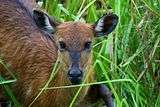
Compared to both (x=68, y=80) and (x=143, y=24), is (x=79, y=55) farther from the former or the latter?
(x=143, y=24)

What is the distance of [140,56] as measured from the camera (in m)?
5.73

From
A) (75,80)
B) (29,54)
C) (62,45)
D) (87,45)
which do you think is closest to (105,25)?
(87,45)

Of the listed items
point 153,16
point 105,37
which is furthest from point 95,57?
point 153,16

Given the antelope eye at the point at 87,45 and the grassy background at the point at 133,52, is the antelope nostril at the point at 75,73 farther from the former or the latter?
the grassy background at the point at 133,52

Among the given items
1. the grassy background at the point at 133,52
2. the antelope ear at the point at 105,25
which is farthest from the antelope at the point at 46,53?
the grassy background at the point at 133,52

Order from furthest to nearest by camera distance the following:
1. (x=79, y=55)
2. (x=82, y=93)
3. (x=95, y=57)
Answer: (x=95, y=57) → (x=82, y=93) → (x=79, y=55)

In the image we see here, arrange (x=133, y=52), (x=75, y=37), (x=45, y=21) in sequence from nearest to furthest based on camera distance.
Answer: (x=75, y=37) → (x=45, y=21) → (x=133, y=52)

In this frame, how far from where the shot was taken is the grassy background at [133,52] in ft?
→ 18.2

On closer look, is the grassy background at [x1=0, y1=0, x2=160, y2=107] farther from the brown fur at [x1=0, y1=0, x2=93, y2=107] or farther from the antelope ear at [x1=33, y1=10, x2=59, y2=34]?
the antelope ear at [x1=33, y1=10, x2=59, y2=34]

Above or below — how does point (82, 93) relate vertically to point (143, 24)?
below

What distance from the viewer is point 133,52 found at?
5848mm

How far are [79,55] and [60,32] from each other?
30cm

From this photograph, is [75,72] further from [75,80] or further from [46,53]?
[46,53]

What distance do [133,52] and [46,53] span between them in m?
0.75
